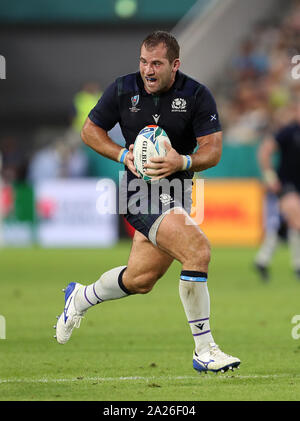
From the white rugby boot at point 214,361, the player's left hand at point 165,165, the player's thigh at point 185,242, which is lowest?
the white rugby boot at point 214,361

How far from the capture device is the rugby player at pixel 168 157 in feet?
22.9

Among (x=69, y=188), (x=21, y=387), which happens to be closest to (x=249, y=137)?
(x=69, y=188)

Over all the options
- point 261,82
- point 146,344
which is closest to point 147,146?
point 146,344

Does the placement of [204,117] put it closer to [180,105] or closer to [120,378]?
[180,105]

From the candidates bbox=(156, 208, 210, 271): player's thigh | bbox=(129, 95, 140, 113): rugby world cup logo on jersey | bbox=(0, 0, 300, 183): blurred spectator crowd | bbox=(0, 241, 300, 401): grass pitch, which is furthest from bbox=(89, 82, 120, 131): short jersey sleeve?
bbox=(0, 0, 300, 183): blurred spectator crowd

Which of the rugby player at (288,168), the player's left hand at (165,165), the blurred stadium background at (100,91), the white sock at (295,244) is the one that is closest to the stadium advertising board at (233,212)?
the blurred stadium background at (100,91)

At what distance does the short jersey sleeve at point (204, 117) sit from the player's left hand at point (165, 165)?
35 centimetres

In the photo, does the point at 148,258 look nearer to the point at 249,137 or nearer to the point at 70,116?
the point at 249,137

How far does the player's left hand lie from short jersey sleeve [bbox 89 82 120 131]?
704 millimetres

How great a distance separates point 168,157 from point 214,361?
1458 mm

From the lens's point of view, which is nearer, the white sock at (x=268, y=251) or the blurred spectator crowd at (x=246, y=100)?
the white sock at (x=268, y=251)

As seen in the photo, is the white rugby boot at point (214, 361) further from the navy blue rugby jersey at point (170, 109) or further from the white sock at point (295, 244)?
the white sock at point (295, 244)

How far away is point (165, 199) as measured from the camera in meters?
7.30

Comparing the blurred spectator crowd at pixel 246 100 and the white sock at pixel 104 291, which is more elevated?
the blurred spectator crowd at pixel 246 100
